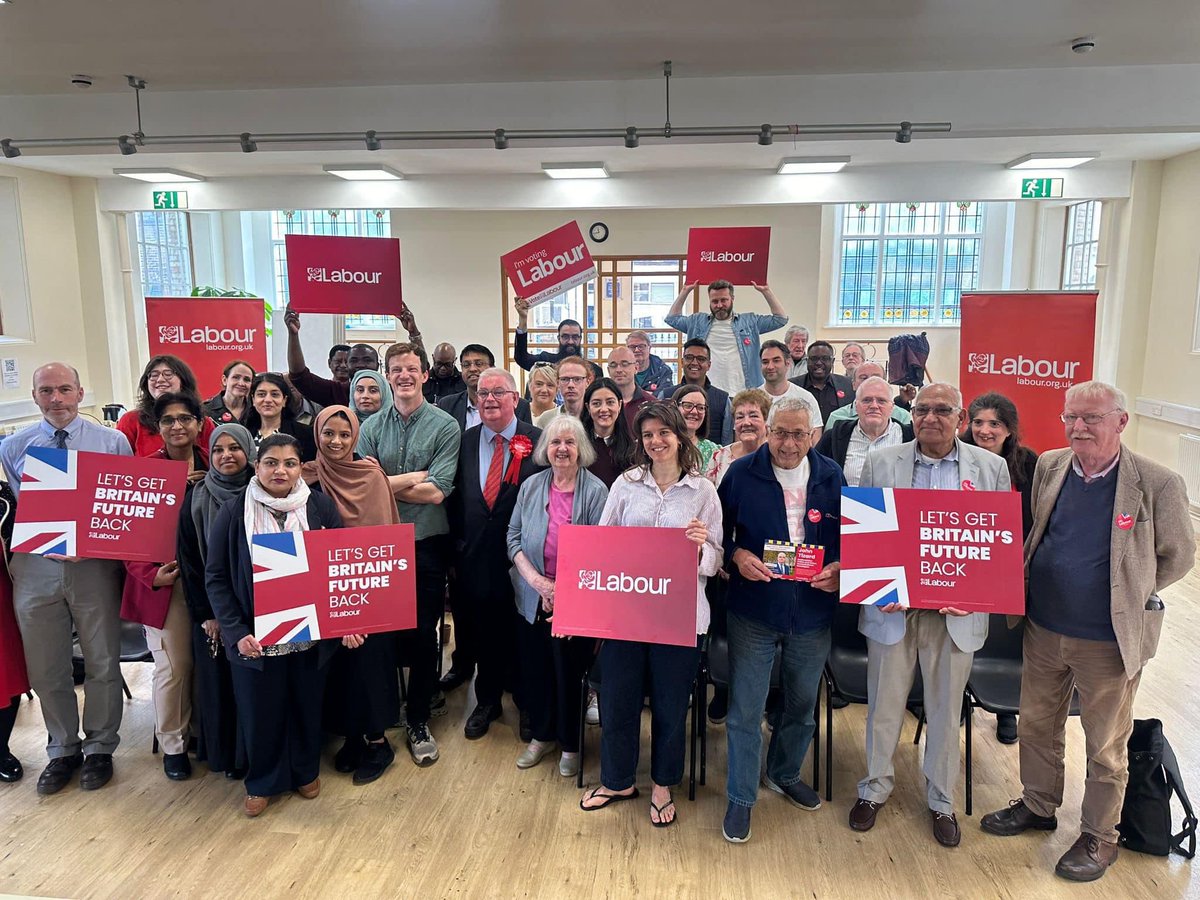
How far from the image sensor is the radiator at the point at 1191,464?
7.32 m

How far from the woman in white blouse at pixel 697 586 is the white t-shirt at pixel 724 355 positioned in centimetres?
277

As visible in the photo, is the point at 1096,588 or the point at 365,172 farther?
the point at 365,172

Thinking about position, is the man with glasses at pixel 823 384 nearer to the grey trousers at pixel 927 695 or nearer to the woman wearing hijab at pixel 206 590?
the grey trousers at pixel 927 695

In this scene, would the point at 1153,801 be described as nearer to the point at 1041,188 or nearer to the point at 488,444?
the point at 488,444

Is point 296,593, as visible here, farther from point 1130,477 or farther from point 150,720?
point 1130,477

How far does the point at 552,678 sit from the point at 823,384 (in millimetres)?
3310

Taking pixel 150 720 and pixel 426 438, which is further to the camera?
pixel 150 720

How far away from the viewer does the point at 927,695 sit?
105 inches

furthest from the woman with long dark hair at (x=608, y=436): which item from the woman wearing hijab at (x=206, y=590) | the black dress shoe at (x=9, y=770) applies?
the black dress shoe at (x=9, y=770)

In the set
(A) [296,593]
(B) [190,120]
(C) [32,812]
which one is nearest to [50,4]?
(B) [190,120]

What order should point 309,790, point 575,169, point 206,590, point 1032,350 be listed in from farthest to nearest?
point 575,169 < point 1032,350 < point 309,790 < point 206,590

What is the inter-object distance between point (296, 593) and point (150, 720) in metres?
1.70

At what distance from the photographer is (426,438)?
325 cm

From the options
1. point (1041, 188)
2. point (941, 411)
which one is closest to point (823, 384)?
point (941, 411)
